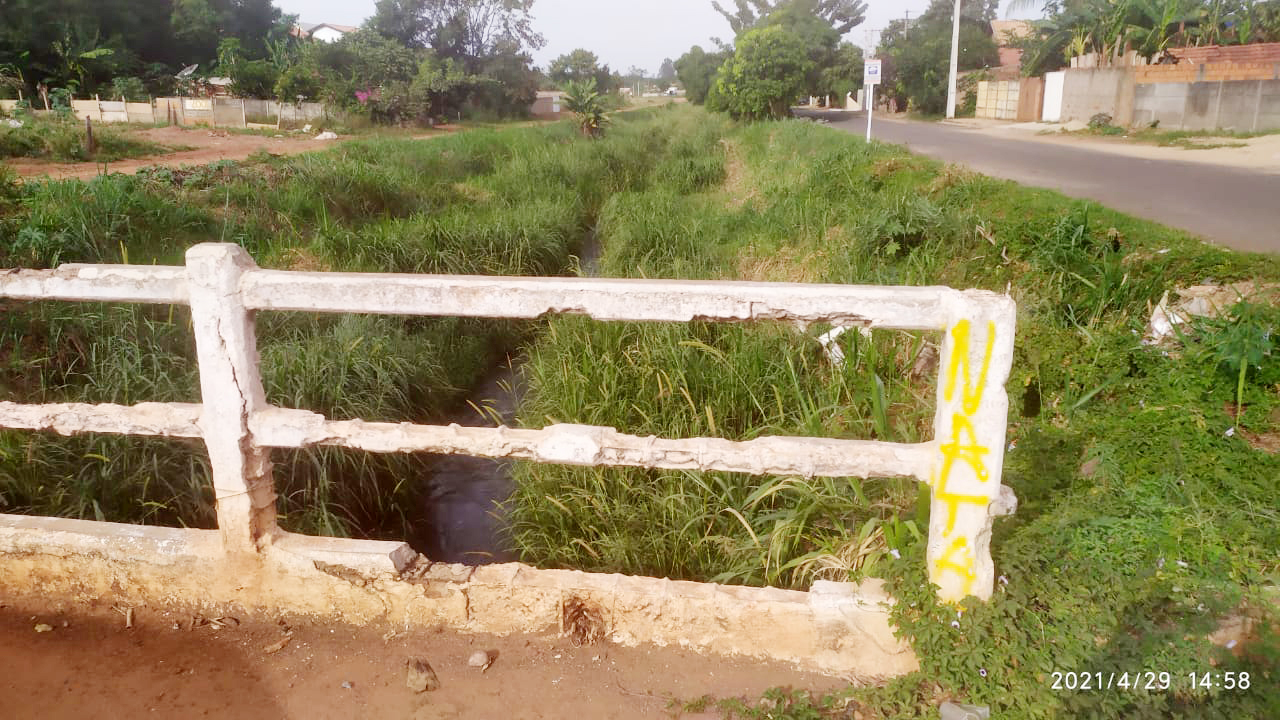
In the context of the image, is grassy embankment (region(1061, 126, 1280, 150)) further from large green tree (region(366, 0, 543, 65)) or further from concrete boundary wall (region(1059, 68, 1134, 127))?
large green tree (region(366, 0, 543, 65))

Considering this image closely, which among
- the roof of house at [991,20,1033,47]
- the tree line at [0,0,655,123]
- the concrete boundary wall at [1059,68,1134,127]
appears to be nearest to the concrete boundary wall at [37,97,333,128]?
the tree line at [0,0,655,123]

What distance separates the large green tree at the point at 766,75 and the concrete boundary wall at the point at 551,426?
83.4 ft

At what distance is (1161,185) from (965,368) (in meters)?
9.50

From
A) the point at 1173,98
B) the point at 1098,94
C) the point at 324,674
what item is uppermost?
the point at 1098,94

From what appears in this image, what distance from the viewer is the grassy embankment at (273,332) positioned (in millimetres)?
4570

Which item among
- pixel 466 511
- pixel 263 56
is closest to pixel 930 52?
pixel 263 56

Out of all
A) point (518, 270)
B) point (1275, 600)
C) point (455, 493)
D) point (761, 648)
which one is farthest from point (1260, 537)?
point (518, 270)

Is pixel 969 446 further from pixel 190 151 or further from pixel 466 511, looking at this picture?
pixel 190 151

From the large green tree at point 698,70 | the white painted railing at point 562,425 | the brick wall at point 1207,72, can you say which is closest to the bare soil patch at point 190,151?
the white painted railing at point 562,425

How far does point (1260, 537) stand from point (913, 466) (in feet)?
4.46

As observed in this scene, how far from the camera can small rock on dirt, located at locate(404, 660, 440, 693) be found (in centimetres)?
245
